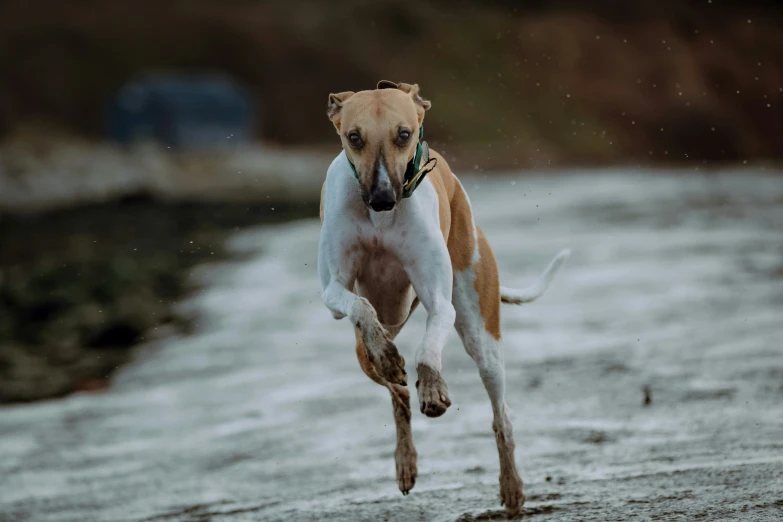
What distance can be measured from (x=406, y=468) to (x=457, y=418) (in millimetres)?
3471

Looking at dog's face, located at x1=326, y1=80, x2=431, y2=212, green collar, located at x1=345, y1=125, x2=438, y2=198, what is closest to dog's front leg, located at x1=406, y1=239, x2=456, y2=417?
green collar, located at x1=345, y1=125, x2=438, y2=198

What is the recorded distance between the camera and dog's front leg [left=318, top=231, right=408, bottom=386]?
500 cm

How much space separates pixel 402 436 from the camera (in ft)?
19.7

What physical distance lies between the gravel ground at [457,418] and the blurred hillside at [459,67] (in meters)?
45.2

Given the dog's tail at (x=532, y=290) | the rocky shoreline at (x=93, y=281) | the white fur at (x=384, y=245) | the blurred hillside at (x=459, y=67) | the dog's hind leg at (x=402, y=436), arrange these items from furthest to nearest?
the blurred hillside at (x=459, y=67) → the rocky shoreline at (x=93, y=281) → the dog's tail at (x=532, y=290) → the dog's hind leg at (x=402, y=436) → the white fur at (x=384, y=245)

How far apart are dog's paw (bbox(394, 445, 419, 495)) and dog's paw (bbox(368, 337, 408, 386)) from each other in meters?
1.01

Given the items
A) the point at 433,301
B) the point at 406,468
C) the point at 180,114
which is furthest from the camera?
the point at 180,114

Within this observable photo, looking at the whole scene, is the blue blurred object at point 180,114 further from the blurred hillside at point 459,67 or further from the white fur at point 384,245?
the white fur at point 384,245

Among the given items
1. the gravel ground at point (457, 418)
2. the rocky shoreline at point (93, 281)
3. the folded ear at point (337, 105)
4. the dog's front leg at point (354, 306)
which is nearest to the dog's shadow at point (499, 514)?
the gravel ground at point (457, 418)

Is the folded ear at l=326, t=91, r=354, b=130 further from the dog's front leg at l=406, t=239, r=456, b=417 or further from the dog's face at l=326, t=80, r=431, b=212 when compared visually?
the dog's front leg at l=406, t=239, r=456, b=417

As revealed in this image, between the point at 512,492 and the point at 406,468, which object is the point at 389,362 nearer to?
the point at 406,468

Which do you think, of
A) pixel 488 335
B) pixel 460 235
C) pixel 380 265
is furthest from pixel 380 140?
pixel 488 335

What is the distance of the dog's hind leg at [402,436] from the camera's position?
5875 millimetres

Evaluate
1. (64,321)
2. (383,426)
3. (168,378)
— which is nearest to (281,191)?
(64,321)
